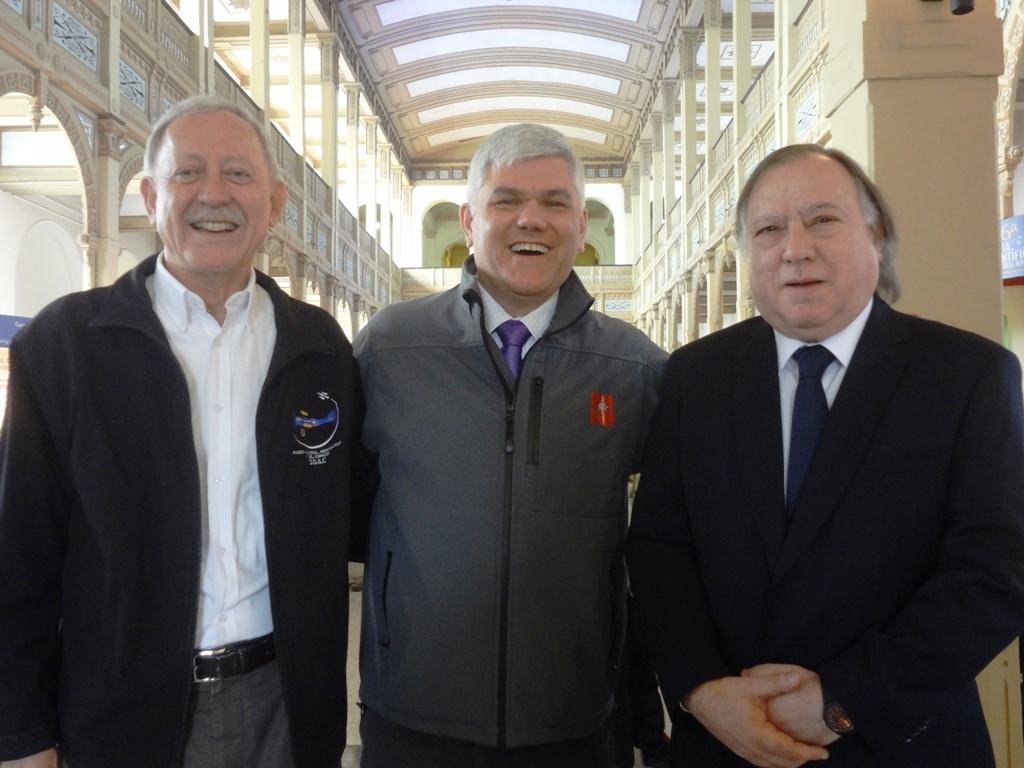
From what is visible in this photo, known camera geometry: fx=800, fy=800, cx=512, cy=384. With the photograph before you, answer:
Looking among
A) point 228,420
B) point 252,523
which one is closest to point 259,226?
point 228,420

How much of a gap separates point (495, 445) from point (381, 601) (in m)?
0.47

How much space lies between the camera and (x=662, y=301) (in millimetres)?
20312

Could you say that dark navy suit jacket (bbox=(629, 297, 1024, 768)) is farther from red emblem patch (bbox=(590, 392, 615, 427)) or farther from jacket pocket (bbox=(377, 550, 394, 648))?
jacket pocket (bbox=(377, 550, 394, 648))

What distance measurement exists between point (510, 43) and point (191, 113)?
18765mm

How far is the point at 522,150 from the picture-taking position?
200 centimetres

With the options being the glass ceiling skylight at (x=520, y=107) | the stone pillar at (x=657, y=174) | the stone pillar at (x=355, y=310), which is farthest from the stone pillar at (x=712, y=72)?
the stone pillar at (x=355, y=310)

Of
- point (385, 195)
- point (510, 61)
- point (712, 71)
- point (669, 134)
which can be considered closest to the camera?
point (712, 71)

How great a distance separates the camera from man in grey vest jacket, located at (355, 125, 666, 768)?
1.81 metres

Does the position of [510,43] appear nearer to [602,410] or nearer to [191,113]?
[191,113]

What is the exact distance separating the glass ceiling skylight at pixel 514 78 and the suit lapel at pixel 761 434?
788 inches

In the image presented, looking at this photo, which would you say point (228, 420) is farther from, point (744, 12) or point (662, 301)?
point (662, 301)

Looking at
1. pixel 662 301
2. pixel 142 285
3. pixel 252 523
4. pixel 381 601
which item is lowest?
pixel 381 601

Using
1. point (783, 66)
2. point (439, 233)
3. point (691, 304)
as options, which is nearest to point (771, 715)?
point (783, 66)

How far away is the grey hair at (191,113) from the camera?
1819mm
